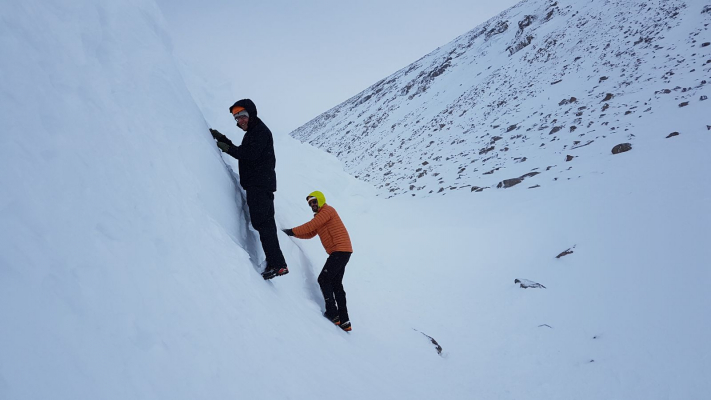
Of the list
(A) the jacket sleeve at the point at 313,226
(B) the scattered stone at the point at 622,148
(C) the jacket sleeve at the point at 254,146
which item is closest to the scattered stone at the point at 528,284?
(A) the jacket sleeve at the point at 313,226

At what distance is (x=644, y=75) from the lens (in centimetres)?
1655

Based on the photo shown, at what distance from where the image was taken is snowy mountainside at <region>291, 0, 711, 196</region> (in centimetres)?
1306

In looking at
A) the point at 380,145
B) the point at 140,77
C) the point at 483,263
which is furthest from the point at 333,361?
the point at 380,145

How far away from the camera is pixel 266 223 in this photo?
10.7 ft

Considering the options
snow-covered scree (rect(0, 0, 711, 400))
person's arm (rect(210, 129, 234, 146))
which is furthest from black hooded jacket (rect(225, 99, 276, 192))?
Result: person's arm (rect(210, 129, 234, 146))

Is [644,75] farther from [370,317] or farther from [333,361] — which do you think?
[333,361]

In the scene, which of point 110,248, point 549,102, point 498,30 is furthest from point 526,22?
point 110,248

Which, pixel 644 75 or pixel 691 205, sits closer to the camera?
pixel 691 205

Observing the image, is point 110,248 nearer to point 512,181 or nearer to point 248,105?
point 248,105

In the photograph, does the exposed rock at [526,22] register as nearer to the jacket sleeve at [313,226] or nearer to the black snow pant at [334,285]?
the jacket sleeve at [313,226]

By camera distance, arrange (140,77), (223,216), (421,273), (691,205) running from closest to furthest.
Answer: (140,77) < (223,216) < (691,205) < (421,273)

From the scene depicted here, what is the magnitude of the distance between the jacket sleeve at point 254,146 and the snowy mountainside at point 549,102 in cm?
1053

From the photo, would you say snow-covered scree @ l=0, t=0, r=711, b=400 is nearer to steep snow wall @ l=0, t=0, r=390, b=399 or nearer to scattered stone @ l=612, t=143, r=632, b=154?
steep snow wall @ l=0, t=0, r=390, b=399

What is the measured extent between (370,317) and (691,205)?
22.5 feet
